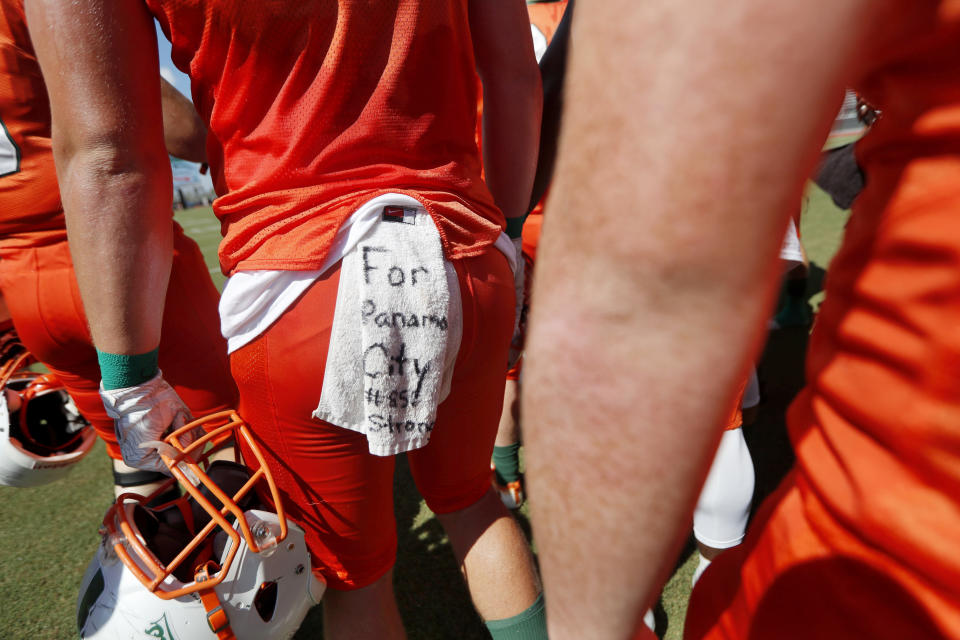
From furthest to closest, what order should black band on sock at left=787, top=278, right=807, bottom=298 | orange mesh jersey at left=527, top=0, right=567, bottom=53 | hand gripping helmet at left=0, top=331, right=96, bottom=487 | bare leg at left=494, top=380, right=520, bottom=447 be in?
black band on sock at left=787, top=278, right=807, bottom=298 → bare leg at left=494, top=380, right=520, bottom=447 → orange mesh jersey at left=527, top=0, right=567, bottom=53 → hand gripping helmet at left=0, top=331, right=96, bottom=487

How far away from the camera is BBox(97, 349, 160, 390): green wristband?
1173mm

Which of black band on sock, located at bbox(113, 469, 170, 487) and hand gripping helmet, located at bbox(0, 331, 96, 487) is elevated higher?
hand gripping helmet, located at bbox(0, 331, 96, 487)

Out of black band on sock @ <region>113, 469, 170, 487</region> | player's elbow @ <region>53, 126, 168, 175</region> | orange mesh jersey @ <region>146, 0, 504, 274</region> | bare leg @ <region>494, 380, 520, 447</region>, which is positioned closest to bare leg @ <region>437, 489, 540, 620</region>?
orange mesh jersey @ <region>146, 0, 504, 274</region>

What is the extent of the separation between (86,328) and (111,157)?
3.04 feet

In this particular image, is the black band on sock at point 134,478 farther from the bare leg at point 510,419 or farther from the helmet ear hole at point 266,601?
the bare leg at point 510,419

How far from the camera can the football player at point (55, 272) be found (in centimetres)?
158

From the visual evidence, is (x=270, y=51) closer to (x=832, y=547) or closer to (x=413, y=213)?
(x=413, y=213)

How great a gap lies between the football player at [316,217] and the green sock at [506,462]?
1202mm

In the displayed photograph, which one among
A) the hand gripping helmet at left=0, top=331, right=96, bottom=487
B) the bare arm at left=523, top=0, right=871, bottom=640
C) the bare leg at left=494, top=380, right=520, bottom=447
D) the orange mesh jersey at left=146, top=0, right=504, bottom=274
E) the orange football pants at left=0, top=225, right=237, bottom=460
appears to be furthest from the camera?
the bare leg at left=494, top=380, right=520, bottom=447

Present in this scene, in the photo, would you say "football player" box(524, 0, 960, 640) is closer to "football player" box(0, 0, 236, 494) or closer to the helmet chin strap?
the helmet chin strap

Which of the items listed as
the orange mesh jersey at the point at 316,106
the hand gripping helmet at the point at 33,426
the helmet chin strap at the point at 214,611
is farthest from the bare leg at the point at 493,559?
the hand gripping helmet at the point at 33,426

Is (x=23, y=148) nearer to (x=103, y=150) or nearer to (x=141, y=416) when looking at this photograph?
(x=103, y=150)

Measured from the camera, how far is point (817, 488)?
47 centimetres

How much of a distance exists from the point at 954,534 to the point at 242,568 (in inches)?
43.9
